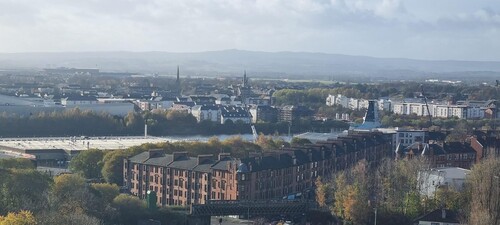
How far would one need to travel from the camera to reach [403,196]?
22.0 m

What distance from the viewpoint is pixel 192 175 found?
24.0m

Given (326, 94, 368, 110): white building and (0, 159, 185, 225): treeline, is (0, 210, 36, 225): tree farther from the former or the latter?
(326, 94, 368, 110): white building

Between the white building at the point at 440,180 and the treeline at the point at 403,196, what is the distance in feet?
0.41

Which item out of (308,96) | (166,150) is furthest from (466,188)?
(308,96)

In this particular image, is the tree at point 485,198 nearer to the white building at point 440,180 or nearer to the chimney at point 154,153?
the white building at point 440,180

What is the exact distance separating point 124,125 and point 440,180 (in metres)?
26.6

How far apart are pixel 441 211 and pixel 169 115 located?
3131 cm

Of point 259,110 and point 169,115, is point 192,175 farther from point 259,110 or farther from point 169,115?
point 259,110

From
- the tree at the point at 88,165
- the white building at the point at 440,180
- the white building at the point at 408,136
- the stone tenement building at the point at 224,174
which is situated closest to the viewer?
the white building at the point at 440,180

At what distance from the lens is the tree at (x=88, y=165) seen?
27.6m

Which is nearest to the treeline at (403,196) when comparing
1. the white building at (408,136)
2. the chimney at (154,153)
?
the chimney at (154,153)

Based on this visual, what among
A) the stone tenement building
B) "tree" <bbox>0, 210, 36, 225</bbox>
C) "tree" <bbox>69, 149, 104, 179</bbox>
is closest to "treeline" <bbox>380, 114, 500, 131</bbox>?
the stone tenement building

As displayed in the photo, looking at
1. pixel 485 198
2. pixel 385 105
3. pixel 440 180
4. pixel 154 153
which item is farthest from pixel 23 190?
pixel 385 105

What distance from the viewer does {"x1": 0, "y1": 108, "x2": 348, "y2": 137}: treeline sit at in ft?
152
